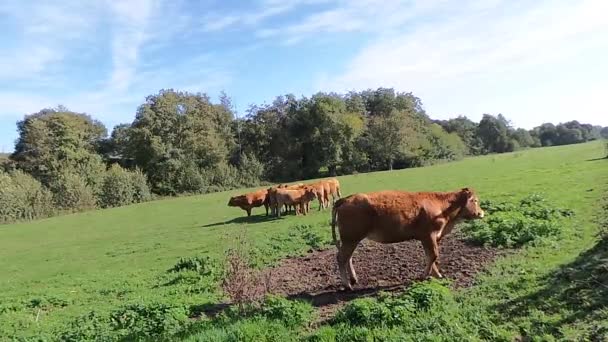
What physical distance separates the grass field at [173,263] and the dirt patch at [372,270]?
0.81 m

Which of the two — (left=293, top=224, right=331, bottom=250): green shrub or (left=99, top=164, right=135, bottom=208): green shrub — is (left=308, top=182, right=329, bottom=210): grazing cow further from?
→ (left=99, top=164, right=135, bottom=208): green shrub

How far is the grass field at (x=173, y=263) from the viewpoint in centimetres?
815

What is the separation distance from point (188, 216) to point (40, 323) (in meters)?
23.6

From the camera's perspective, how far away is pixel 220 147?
75.8 meters

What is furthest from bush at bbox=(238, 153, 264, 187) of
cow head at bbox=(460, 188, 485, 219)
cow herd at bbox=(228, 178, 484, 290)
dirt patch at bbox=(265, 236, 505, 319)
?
cow herd at bbox=(228, 178, 484, 290)

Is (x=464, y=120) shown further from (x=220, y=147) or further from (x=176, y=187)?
(x=176, y=187)

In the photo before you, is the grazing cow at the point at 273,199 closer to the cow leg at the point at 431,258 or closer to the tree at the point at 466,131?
the cow leg at the point at 431,258

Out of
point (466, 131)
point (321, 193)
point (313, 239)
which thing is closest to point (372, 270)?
point (313, 239)

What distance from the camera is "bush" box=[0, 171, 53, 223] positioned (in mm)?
51938

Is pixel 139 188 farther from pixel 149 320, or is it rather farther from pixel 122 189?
pixel 149 320

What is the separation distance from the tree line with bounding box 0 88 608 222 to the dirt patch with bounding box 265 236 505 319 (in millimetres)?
49297

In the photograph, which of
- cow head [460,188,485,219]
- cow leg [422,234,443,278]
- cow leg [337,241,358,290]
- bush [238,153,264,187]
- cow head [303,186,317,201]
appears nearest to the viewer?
cow leg [422,234,443,278]

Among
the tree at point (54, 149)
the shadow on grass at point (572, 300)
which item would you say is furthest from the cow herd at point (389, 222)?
the tree at point (54, 149)

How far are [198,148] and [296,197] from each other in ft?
163
